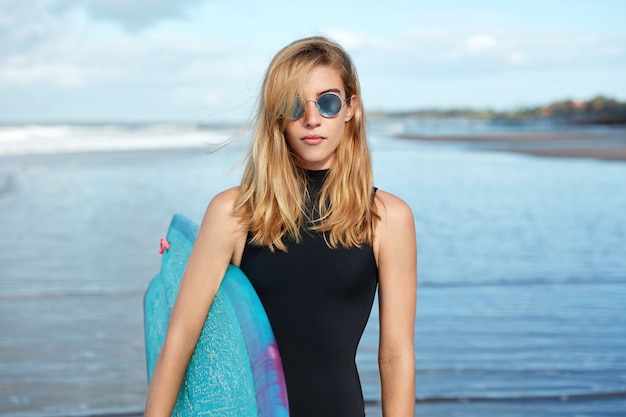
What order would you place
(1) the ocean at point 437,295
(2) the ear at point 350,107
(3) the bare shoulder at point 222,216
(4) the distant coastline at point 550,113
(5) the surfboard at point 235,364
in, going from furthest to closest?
(4) the distant coastline at point 550,113 → (1) the ocean at point 437,295 → (2) the ear at point 350,107 → (3) the bare shoulder at point 222,216 → (5) the surfboard at point 235,364

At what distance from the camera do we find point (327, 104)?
189 centimetres

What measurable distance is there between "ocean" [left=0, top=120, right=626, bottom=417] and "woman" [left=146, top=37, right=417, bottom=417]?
9.5 inches

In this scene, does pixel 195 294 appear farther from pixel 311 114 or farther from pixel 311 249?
pixel 311 114

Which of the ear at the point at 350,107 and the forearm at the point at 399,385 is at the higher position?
the ear at the point at 350,107

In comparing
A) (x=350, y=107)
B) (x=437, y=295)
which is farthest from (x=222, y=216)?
(x=437, y=295)

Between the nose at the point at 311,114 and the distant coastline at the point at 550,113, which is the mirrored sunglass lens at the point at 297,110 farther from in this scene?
the distant coastline at the point at 550,113

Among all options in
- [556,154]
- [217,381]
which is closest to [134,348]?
[217,381]

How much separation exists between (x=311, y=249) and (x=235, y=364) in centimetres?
35

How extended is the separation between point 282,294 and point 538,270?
17.1 ft

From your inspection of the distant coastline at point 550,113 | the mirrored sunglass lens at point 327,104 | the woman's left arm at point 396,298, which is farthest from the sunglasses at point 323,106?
the distant coastline at point 550,113

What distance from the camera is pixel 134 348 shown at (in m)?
4.56

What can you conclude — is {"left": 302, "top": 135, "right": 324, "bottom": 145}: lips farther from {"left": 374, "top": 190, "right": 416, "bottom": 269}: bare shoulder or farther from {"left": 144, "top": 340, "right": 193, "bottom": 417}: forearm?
{"left": 144, "top": 340, "right": 193, "bottom": 417}: forearm

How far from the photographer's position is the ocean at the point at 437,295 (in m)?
3.93

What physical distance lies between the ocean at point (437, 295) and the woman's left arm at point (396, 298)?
442 mm
